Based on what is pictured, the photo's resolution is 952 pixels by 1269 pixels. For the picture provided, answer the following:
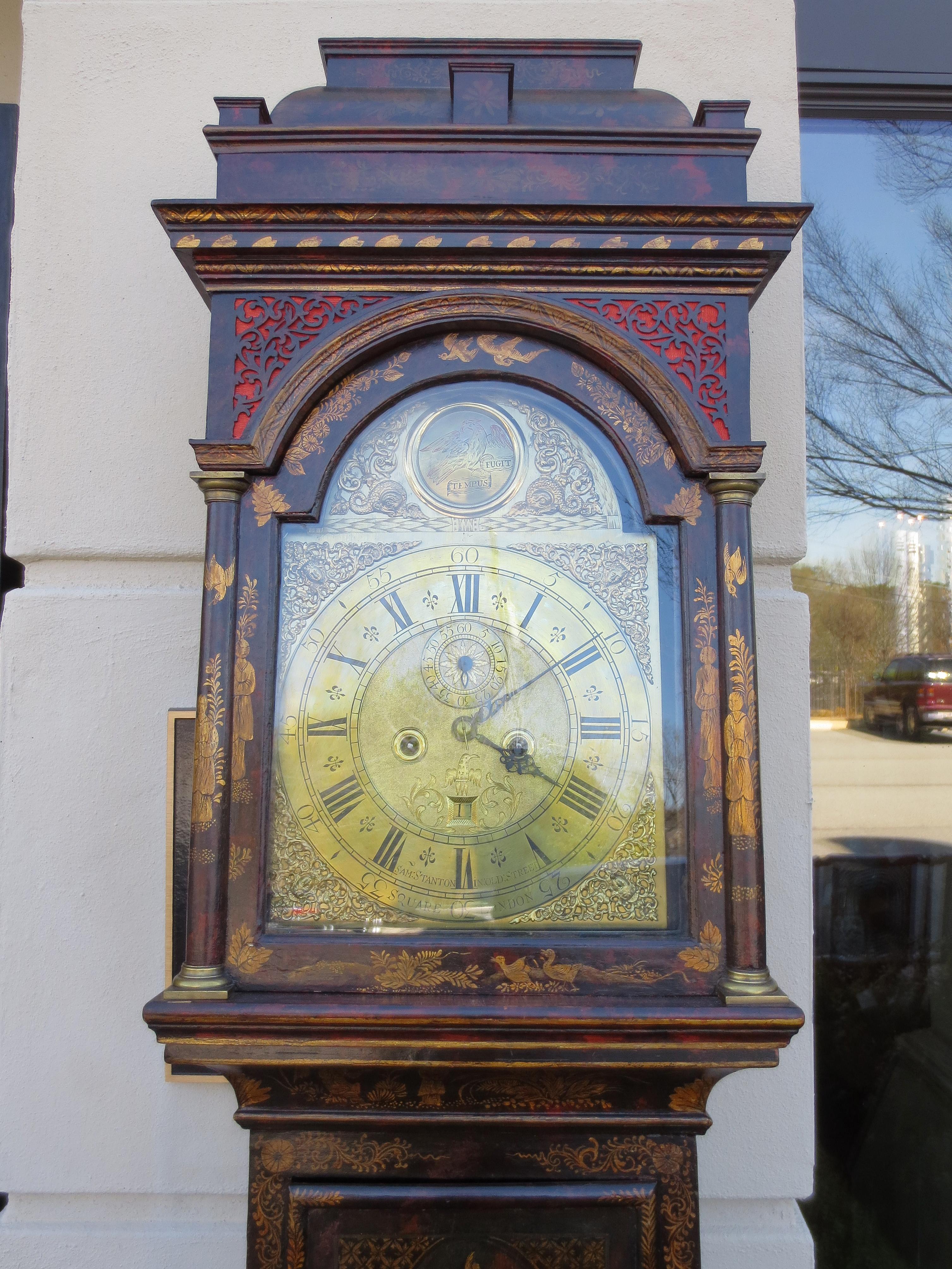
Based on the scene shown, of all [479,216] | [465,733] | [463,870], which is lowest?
[463,870]

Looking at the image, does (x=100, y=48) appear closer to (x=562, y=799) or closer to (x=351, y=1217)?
(x=562, y=799)

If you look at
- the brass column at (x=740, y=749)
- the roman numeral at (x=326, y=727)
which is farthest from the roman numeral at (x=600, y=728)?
the roman numeral at (x=326, y=727)

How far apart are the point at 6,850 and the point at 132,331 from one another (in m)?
1.13

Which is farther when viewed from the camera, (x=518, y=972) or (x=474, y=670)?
(x=474, y=670)

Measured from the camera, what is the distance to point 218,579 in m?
1.29

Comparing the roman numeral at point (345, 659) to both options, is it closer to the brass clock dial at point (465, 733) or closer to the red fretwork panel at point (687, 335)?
the brass clock dial at point (465, 733)

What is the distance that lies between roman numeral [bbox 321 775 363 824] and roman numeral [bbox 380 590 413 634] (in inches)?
10.0

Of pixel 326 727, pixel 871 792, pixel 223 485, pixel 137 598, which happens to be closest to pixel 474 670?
pixel 326 727

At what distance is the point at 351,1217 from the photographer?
1.30 metres

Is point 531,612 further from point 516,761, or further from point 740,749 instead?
point 740,749

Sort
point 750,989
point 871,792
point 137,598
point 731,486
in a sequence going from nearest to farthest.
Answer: point 750,989 → point 731,486 → point 137,598 → point 871,792

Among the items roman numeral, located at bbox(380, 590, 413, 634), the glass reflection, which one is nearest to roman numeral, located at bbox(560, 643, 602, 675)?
roman numeral, located at bbox(380, 590, 413, 634)

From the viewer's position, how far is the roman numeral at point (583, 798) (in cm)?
131

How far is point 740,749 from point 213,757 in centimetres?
78
